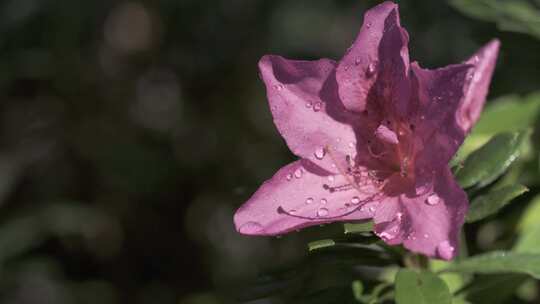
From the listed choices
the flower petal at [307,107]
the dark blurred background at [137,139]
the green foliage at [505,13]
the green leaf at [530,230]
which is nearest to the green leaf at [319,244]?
the flower petal at [307,107]

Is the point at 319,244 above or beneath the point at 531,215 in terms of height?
above

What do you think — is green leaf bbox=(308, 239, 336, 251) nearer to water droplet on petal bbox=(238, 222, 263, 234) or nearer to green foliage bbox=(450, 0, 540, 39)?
water droplet on petal bbox=(238, 222, 263, 234)

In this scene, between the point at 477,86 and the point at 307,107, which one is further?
the point at 307,107

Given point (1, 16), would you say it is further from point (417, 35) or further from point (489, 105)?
point (489, 105)

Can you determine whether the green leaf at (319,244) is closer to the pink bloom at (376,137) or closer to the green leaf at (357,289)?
the pink bloom at (376,137)

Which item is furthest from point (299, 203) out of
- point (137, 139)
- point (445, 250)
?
point (137, 139)

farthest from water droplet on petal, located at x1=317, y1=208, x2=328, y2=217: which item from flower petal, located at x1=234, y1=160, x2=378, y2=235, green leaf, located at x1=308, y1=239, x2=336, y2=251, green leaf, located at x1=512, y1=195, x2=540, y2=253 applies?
green leaf, located at x1=512, y1=195, x2=540, y2=253

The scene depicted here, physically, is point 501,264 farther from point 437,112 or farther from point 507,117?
point 507,117
